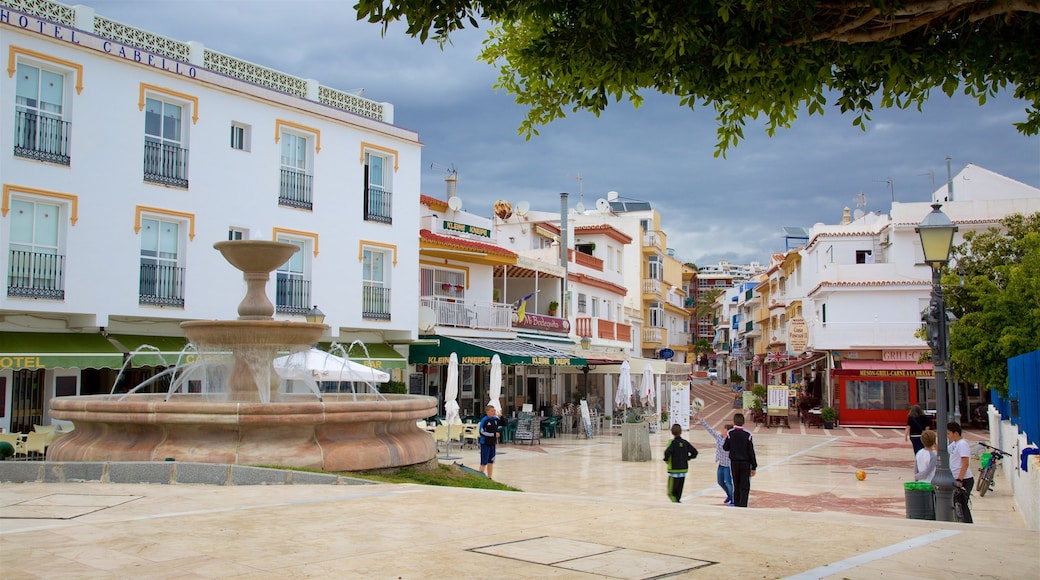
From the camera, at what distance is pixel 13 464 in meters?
11.3

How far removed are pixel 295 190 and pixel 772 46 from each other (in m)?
22.9

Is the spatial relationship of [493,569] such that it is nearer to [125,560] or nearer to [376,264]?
[125,560]

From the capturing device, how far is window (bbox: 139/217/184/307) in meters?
23.2

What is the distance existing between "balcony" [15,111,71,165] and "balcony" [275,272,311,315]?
709 cm

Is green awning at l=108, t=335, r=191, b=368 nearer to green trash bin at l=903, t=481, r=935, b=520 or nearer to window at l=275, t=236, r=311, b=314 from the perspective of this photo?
window at l=275, t=236, r=311, b=314

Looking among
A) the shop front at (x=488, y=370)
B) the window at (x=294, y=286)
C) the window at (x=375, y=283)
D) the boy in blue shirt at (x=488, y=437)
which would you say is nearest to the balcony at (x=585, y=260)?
the shop front at (x=488, y=370)

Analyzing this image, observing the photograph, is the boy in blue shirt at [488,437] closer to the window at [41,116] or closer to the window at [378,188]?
the window at [41,116]

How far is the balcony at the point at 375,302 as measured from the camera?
2948cm

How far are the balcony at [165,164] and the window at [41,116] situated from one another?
2.18m

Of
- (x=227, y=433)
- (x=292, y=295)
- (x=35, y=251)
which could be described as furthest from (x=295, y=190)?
(x=227, y=433)

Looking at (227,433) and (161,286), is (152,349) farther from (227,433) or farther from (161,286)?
(227,433)

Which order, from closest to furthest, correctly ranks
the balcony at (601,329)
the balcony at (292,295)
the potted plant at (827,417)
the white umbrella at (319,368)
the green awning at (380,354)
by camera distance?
the white umbrella at (319,368), the balcony at (292,295), the green awning at (380,354), the potted plant at (827,417), the balcony at (601,329)

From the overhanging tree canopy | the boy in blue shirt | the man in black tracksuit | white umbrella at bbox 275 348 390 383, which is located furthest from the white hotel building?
the overhanging tree canopy

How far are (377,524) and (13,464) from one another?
5.95 meters
